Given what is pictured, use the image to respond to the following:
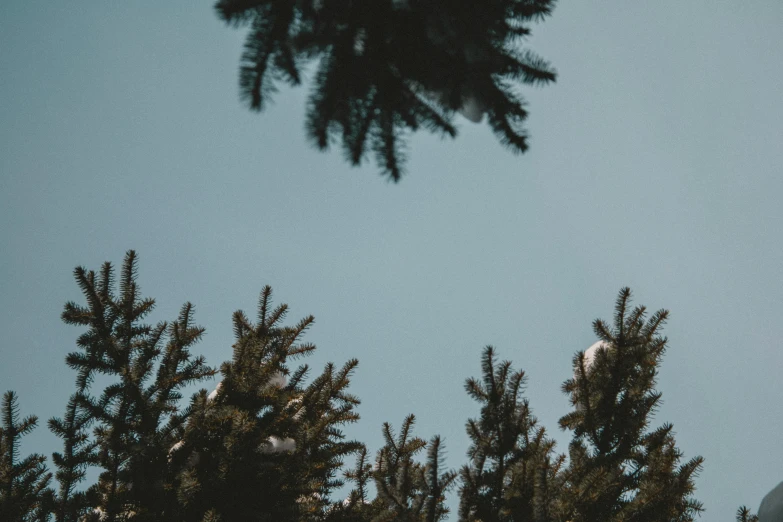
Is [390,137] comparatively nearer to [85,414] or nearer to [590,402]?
[590,402]

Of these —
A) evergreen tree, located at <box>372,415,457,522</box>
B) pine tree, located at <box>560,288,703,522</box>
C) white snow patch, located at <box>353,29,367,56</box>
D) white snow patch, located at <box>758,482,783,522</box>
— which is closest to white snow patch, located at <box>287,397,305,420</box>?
evergreen tree, located at <box>372,415,457,522</box>

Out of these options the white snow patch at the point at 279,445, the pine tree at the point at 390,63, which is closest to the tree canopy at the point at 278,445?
the white snow patch at the point at 279,445

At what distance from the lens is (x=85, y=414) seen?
3.78 meters

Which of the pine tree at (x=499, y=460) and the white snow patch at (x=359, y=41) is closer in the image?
the white snow patch at (x=359, y=41)

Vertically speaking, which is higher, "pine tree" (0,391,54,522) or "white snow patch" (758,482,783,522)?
"pine tree" (0,391,54,522)

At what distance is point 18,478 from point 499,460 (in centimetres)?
337

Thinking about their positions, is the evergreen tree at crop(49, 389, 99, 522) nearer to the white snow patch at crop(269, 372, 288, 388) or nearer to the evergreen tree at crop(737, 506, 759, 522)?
the white snow patch at crop(269, 372, 288, 388)

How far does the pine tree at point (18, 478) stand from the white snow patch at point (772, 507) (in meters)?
4.59

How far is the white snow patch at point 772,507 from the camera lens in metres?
3.39

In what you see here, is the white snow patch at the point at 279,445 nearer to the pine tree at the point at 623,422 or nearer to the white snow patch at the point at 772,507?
the pine tree at the point at 623,422

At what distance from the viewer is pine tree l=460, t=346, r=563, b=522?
3246mm

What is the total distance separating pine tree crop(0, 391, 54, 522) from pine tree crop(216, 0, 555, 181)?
3341 mm

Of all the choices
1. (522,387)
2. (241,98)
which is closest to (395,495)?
(522,387)

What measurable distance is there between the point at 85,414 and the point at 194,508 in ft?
3.20
